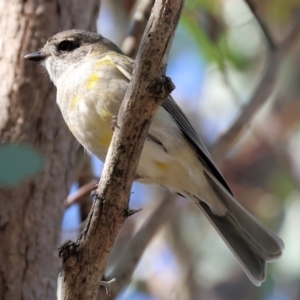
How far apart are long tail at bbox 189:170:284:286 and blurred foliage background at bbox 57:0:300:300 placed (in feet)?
4.02

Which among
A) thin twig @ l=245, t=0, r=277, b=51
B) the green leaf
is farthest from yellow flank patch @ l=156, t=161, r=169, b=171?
thin twig @ l=245, t=0, r=277, b=51

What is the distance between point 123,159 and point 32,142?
4.50 feet

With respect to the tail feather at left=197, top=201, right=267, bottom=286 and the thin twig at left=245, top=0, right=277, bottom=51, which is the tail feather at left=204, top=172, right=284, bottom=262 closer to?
the tail feather at left=197, top=201, right=267, bottom=286

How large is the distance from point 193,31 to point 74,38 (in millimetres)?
1055

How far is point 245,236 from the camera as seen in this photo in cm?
378

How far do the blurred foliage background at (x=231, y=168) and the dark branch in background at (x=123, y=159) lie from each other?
2.23m

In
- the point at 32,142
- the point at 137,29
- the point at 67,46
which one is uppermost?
the point at 67,46

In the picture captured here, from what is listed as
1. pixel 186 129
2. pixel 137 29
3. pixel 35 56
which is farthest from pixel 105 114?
pixel 137 29

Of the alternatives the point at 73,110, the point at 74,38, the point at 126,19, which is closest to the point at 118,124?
the point at 73,110

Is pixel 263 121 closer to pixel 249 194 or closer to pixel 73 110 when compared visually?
pixel 249 194

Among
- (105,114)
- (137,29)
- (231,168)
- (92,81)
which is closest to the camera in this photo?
(105,114)

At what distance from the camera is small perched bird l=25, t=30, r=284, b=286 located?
3.28 metres

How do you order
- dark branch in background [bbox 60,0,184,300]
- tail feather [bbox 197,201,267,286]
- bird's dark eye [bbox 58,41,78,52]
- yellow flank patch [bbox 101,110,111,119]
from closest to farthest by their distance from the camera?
dark branch in background [bbox 60,0,184,300]
yellow flank patch [bbox 101,110,111,119]
tail feather [bbox 197,201,267,286]
bird's dark eye [bbox 58,41,78,52]

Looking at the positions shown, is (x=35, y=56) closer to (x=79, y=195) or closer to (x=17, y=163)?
(x=17, y=163)
